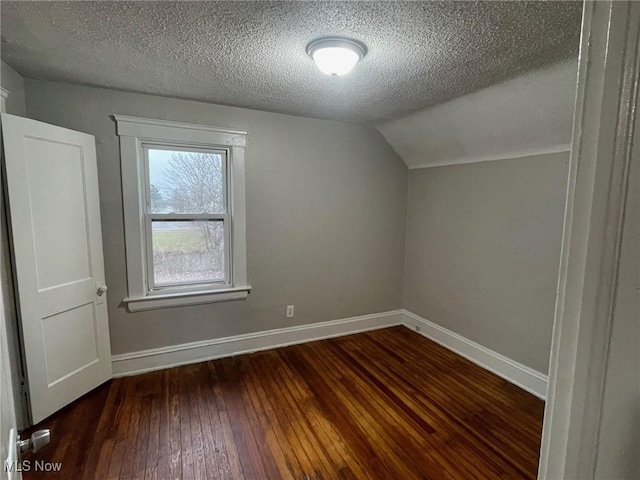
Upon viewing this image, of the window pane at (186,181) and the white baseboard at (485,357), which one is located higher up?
the window pane at (186,181)

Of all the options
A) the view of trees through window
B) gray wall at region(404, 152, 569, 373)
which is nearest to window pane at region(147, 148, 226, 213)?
the view of trees through window

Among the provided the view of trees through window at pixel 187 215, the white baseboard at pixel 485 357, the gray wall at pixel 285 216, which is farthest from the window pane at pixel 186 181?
the white baseboard at pixel 485 357

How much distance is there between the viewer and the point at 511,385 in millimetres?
2662

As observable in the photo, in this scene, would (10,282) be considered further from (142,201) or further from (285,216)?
(285,216)

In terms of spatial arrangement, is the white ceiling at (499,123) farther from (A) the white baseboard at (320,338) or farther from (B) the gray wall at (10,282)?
(B) the gray wall at (10,282)

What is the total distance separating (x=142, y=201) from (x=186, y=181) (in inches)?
15.9

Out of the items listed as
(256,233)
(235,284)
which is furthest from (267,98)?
(235,284)

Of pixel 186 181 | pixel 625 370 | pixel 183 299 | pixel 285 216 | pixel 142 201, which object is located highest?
pixel 186 181

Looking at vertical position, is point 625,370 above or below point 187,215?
below

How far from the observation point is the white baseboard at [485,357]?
2555 mm

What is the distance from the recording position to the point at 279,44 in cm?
176

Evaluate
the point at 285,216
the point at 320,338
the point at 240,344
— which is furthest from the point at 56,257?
the point at 320,338

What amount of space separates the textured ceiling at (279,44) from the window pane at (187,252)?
1148 mm

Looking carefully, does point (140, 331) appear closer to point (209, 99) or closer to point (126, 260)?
point (126, 260)
